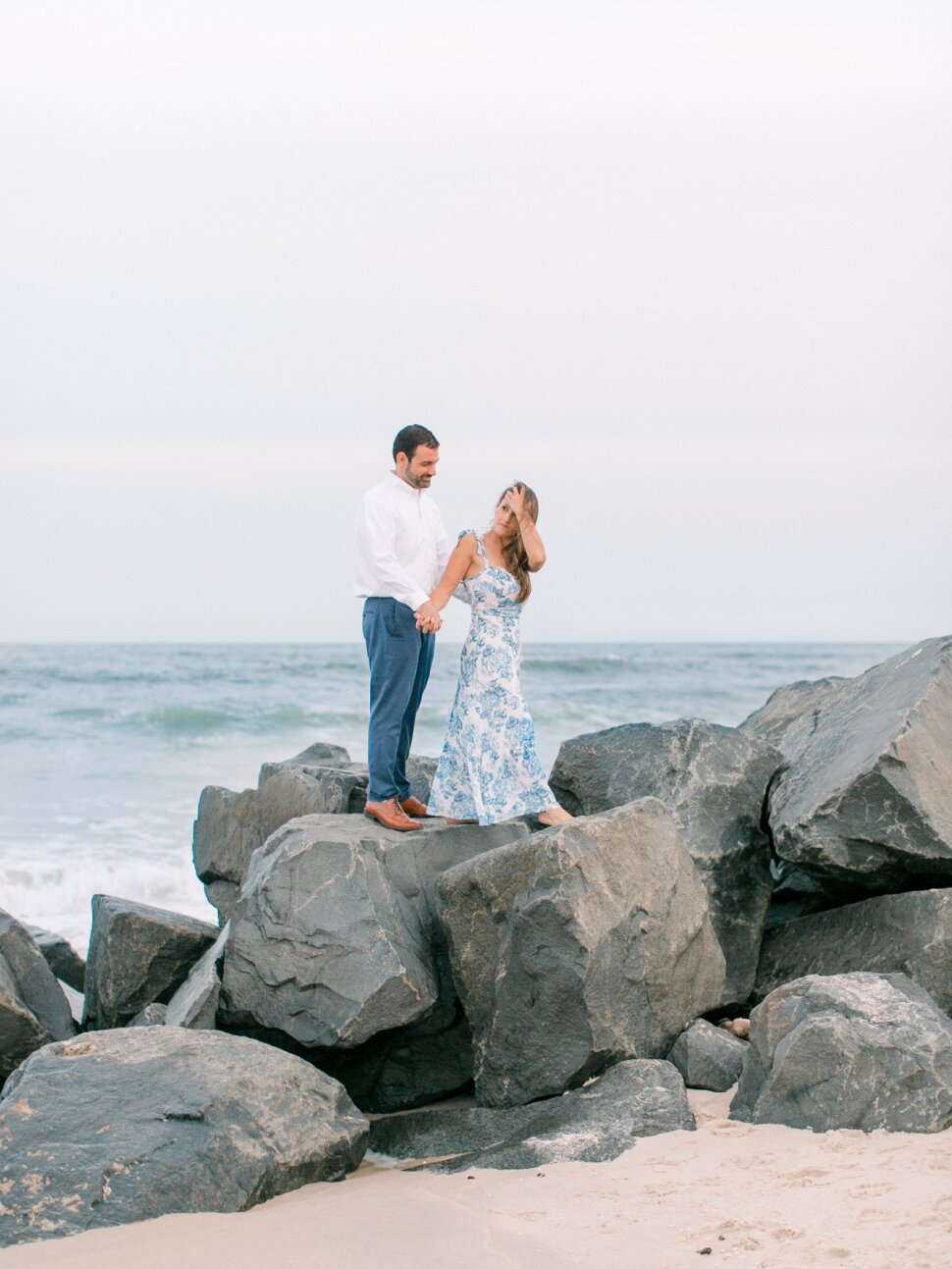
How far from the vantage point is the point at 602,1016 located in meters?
5.03

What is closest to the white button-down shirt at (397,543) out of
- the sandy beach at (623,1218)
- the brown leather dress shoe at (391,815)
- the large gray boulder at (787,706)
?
the brown leather dress shoe at (391,815)

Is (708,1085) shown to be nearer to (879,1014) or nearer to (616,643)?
(879,1014)

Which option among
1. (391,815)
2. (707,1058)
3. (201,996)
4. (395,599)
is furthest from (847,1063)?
(395,599)

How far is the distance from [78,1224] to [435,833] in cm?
→ 249

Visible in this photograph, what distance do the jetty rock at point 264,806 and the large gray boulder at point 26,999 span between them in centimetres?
111

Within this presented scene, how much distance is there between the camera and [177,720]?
2542 centimetres

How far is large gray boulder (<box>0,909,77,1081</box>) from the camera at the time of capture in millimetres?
5926

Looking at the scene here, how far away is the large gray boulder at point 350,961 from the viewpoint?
17.2 feet

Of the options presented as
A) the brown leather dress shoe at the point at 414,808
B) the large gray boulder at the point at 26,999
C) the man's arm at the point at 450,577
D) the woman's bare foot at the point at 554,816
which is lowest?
the large gray boulder at the point at 26,999

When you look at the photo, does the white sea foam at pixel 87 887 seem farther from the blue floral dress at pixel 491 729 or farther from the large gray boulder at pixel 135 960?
the blue floral dress at pixel 491 729

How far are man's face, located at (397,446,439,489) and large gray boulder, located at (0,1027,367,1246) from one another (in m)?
2.93

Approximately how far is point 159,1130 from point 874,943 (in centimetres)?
315

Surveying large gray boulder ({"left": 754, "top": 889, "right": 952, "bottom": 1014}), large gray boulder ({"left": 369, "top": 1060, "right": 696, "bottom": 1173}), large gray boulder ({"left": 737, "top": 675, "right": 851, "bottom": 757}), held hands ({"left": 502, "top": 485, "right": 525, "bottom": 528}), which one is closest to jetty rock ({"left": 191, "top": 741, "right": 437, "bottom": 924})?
held hands ({"left": 502, "top": 485, "right": 525, "bottom": 528})

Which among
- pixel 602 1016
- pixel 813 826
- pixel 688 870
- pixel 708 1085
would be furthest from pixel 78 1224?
pixel 813 826
